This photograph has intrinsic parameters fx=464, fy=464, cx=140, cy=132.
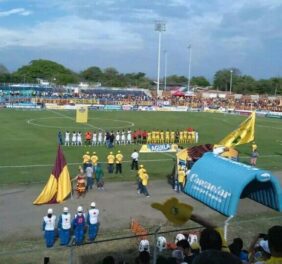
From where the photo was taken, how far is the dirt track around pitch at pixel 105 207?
15.7m

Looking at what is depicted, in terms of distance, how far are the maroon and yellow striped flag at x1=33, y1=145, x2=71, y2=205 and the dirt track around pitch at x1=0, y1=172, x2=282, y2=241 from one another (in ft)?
1.20

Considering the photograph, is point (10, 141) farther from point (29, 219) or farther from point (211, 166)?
point (211, 166)

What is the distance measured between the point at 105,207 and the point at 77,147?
577 inches

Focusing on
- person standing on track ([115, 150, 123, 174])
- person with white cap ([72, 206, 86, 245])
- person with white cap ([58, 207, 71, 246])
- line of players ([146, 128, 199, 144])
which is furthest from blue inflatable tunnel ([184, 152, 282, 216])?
line of players ([146, 128, 199, 144])

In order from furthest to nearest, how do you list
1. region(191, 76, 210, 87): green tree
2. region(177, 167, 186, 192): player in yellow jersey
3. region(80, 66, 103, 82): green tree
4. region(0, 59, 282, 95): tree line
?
region(191, 76, 210, 87): green tree, region(80, 66, 103, 82): green tree, region(0, 59, 282, 95): tree line, region(177, 167, 186, 192): player in yellow jersey

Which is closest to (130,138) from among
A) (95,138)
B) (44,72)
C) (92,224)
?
(95,138)

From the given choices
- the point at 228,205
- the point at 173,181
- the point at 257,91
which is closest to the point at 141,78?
the point at 257,91

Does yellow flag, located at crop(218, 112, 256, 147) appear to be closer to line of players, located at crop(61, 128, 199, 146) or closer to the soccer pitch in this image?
the soccer pitch

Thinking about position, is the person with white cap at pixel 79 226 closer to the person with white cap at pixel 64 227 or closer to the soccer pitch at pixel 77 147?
the person with white cap at pixel 64 227

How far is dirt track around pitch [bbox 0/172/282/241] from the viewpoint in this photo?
1570 cm

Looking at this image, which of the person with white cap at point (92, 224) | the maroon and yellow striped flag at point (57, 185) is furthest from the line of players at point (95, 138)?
the person with white cap at point (92, 224)

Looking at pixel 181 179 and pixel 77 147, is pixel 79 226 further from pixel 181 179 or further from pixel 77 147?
pixel 77 147

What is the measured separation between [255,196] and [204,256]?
31.9ft

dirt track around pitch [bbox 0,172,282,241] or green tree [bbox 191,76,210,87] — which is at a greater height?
green tree [bbox 191,76,210,87]
